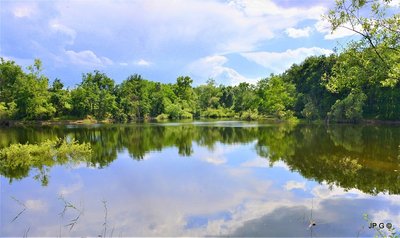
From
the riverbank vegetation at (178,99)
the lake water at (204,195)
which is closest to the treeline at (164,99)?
the riverbank vegetation at (178,99)

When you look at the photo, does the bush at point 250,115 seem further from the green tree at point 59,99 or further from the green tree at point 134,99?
the green tree at point 59,99

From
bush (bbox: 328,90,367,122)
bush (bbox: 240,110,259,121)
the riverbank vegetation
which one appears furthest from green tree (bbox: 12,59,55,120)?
bush (bbox: 328,90,367,122)

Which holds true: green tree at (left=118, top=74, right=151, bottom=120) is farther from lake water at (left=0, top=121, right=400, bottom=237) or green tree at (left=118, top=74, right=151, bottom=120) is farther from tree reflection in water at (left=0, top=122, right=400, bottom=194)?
lake water at (left=0, top=121, right=400, bottom=237)

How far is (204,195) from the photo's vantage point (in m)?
13.2

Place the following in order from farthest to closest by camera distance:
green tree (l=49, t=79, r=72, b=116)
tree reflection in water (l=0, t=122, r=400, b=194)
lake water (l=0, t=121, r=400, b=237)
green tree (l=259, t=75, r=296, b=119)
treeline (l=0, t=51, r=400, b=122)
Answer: green tree (l=259, t=75, r=296, b=119) → green tree (l=49, t=79, r=72, b=116) → treeline (l=0, t=51, r=400, b=122) → tree reflection in water (l=0, t=122, r=400, b=194) → lake water (l=0, t=121, r=400, b=237)

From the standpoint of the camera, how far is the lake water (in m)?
9.74

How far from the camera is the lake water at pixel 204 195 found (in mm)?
9742

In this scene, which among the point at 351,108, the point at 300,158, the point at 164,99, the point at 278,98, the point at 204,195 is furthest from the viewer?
the point at 164,99

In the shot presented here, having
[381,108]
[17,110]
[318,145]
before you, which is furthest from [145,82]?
[318,145]

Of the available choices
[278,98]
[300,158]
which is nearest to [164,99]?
[278,98]

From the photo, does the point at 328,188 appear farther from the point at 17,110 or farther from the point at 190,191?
the point at 17,110

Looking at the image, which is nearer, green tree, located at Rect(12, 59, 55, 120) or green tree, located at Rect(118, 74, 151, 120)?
green tree, located at Rect(12, 59, 55, 120)

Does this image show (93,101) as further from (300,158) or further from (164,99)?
(300,158)

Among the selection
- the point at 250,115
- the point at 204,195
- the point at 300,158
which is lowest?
the point at 204,195
